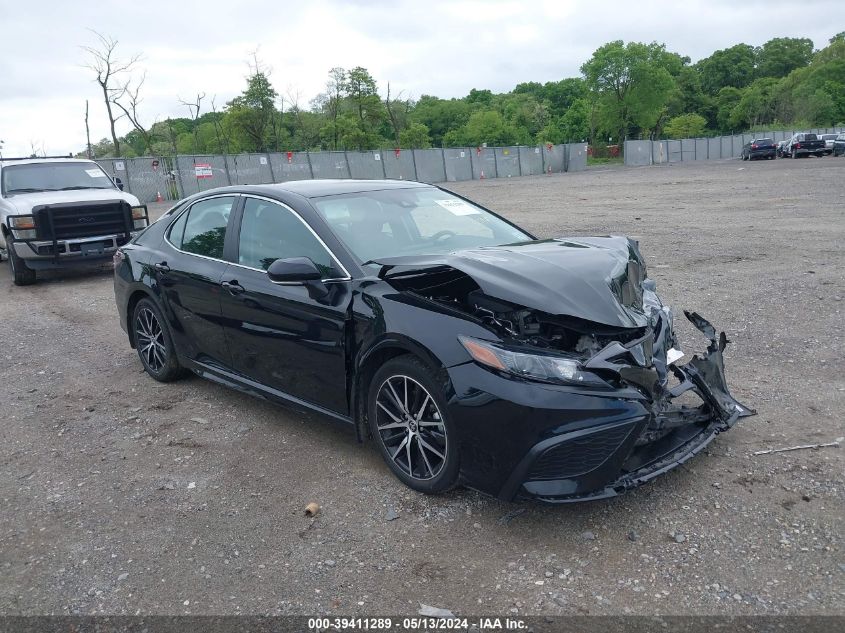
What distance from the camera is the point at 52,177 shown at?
12180mm

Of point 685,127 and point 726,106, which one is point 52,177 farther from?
point 726,106

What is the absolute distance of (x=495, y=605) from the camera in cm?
288

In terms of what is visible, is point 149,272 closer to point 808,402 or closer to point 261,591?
point 261,591

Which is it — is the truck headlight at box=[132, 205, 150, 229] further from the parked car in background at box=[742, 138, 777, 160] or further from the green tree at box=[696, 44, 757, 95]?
the green tree at box=[696, 44, 757, 95]

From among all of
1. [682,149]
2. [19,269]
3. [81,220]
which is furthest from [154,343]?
[682,149]

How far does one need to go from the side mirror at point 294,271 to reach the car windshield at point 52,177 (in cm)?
984

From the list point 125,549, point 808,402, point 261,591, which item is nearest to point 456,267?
point 261,591

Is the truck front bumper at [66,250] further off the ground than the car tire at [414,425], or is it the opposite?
the truck front bumper at [66,250]

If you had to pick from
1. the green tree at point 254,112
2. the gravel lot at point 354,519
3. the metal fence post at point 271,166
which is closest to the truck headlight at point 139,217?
the gravel lot at point 354,519

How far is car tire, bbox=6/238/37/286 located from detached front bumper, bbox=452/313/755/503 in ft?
33.2

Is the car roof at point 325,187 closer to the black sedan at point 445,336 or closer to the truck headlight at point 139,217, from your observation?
the black sedan at point 445,336

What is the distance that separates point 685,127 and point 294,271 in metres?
120

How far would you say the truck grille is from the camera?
35.6 ft

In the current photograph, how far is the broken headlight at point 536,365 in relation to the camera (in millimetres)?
3172
